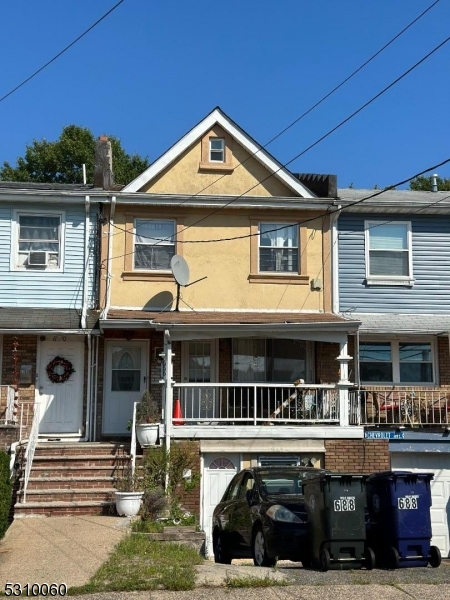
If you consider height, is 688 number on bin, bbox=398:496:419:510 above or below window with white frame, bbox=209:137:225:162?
below

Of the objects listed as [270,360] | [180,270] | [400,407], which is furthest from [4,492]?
[400,407]

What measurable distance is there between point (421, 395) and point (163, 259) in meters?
6.56

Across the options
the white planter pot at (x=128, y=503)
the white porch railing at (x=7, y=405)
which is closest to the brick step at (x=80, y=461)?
the white porch railing at (x=7, y=405)

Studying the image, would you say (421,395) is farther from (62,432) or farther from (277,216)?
(62,432)

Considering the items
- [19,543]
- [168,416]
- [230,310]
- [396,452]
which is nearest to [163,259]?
[230,310]

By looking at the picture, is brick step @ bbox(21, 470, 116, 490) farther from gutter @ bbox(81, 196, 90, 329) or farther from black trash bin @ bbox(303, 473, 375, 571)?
black trash bin @ bbox(303, 473, 375, 571)

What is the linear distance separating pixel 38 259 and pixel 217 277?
4.04 meters

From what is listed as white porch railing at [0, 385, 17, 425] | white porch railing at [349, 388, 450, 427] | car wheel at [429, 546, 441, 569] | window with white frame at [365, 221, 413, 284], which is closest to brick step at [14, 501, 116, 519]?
white porch railing at [0, 385, 17, 425]

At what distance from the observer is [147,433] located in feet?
50.0

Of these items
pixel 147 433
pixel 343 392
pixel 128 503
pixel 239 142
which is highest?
pixel 239 142

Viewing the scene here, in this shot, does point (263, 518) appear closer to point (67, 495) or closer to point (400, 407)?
point (67, 495)

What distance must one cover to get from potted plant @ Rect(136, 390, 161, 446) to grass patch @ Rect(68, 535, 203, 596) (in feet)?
14.3

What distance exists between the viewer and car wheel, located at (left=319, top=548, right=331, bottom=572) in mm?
9211

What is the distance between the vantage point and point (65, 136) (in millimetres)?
39906
